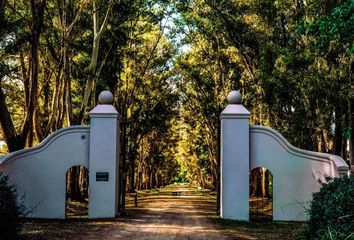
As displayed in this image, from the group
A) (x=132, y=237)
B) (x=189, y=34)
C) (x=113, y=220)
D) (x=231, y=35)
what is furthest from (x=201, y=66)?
(x=132, y=237)

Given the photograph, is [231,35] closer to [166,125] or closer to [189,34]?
[189,34]

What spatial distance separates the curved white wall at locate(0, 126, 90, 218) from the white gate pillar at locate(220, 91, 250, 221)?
193 inches

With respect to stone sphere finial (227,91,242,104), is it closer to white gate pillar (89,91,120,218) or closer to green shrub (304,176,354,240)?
white gate pillar (89,91,120,218)

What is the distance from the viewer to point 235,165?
18188mm

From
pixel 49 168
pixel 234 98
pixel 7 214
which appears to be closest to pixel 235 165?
pixel 234 98

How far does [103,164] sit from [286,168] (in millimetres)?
6438

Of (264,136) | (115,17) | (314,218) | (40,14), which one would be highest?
(115,17)

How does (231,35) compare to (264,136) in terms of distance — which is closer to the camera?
(264,136)

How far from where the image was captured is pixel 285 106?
25016 mm

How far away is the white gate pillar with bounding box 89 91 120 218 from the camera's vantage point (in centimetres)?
1812

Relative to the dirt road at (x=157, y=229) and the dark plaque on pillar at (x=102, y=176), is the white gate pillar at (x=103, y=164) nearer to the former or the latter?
the dark plaque on pillar at (x=102, y=176)

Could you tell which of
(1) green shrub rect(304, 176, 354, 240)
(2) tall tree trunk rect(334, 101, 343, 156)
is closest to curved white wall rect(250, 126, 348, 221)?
(2) tall tree trunk rect(334, 101, 343, 156)

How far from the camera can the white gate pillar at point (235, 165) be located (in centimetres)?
1811

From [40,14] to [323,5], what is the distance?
1033 centimetres
